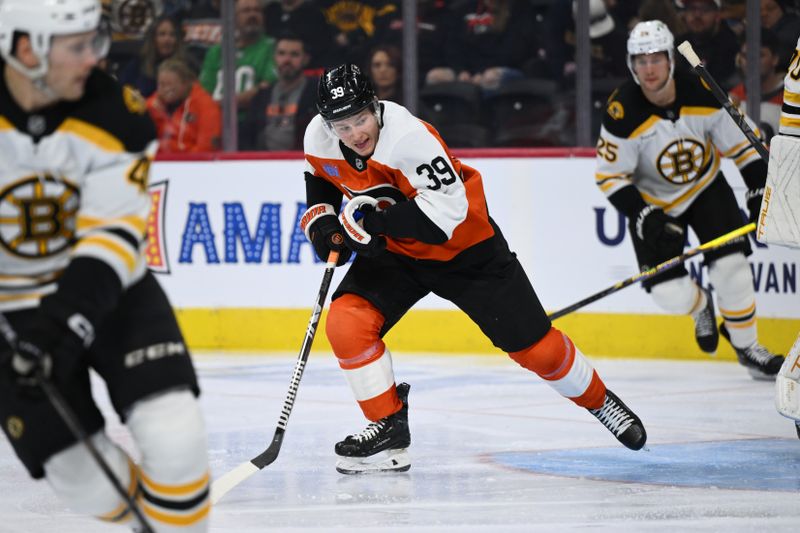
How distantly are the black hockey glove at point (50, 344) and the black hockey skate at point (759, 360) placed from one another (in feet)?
12.0

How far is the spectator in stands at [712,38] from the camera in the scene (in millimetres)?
6113

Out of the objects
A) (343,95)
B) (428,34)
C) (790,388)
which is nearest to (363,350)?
(343,95)

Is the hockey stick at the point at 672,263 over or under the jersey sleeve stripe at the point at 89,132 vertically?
under

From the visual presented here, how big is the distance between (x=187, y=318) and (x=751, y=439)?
3200mm

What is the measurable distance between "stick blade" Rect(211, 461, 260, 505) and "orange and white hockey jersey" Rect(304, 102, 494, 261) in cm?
68

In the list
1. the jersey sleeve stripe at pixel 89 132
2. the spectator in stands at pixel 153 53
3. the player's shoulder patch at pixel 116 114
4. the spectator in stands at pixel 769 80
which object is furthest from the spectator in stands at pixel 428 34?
the jersey sleeve stripe at pixel 89 132

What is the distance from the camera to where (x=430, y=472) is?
12.4 ft

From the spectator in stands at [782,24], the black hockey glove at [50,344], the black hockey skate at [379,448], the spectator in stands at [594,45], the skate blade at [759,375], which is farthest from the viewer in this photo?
the spectator in stands at [594,45]

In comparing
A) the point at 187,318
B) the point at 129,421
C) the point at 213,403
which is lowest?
the point at 187,318

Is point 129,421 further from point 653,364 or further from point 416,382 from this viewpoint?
point 653,364

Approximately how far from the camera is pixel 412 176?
3.56 meters

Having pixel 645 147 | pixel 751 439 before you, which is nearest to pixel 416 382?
pixel 645 147

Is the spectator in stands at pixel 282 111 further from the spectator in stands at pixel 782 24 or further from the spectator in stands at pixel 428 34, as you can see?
the spectator in stands at pixel 782 24

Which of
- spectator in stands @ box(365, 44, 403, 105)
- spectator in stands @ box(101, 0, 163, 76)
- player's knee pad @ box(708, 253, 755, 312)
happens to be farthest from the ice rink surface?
spectator in stands @ box(101, 0, 163, 76)
